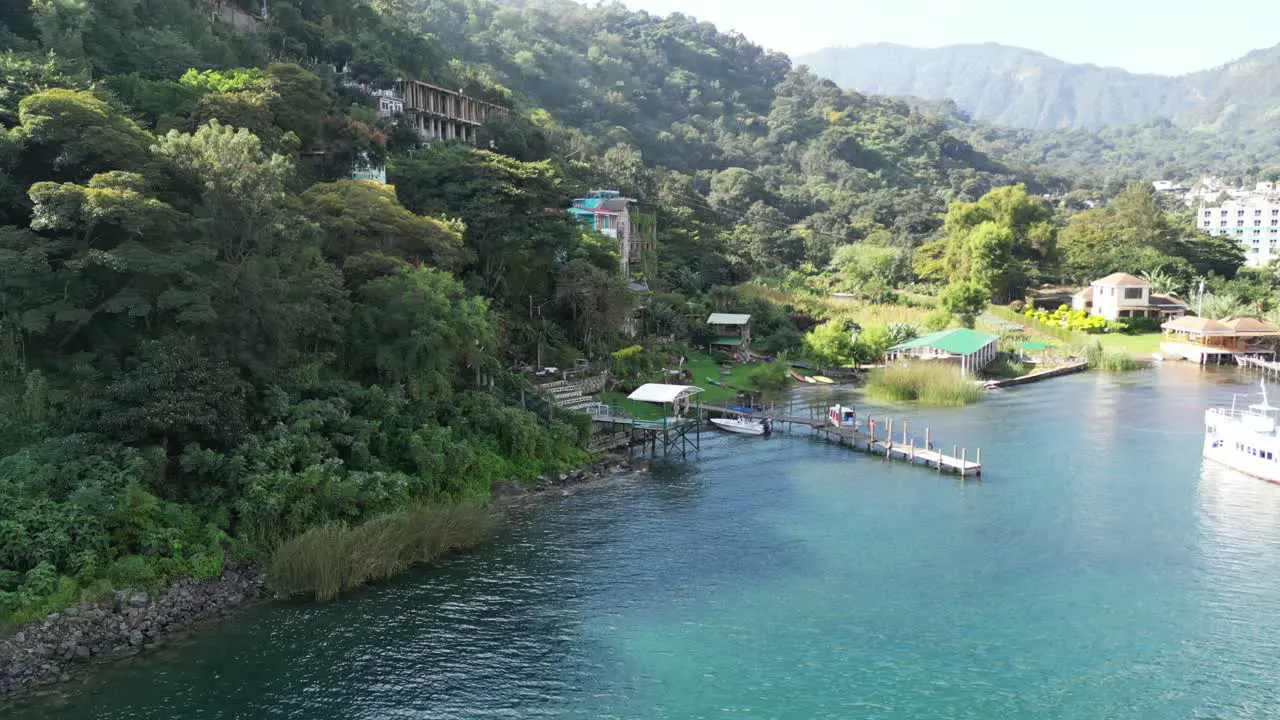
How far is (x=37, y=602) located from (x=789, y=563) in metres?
19.1

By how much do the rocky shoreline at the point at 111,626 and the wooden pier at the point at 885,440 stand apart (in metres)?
26.1

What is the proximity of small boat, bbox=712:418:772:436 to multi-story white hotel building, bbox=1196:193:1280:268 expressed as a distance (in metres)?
132

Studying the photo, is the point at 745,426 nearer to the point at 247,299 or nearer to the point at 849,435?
the point at 849,435

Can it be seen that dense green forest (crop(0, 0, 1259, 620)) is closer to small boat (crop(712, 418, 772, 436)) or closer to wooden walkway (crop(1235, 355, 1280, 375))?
small boat (crop(712, 418, 772, 436))

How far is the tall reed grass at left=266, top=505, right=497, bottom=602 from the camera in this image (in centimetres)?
2459

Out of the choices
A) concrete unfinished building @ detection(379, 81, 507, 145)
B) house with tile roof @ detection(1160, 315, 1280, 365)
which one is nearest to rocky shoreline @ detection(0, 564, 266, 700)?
concrete unfinished building @ detection(379, 81, 507, 145)

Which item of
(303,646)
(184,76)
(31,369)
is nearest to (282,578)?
(303,646)

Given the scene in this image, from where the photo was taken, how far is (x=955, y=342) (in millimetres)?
59969

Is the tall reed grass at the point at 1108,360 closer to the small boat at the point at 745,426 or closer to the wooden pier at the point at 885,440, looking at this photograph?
the wooden pier at the point at 885,440

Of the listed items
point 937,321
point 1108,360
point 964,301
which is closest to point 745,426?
point 937,321

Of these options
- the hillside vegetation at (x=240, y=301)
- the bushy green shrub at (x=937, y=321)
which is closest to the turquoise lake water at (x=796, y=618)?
the hillside vegetation at (x=240, y=301)

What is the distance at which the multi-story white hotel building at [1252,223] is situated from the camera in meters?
148

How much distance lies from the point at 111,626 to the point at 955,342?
165 ft

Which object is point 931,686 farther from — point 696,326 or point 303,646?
point 696,326
